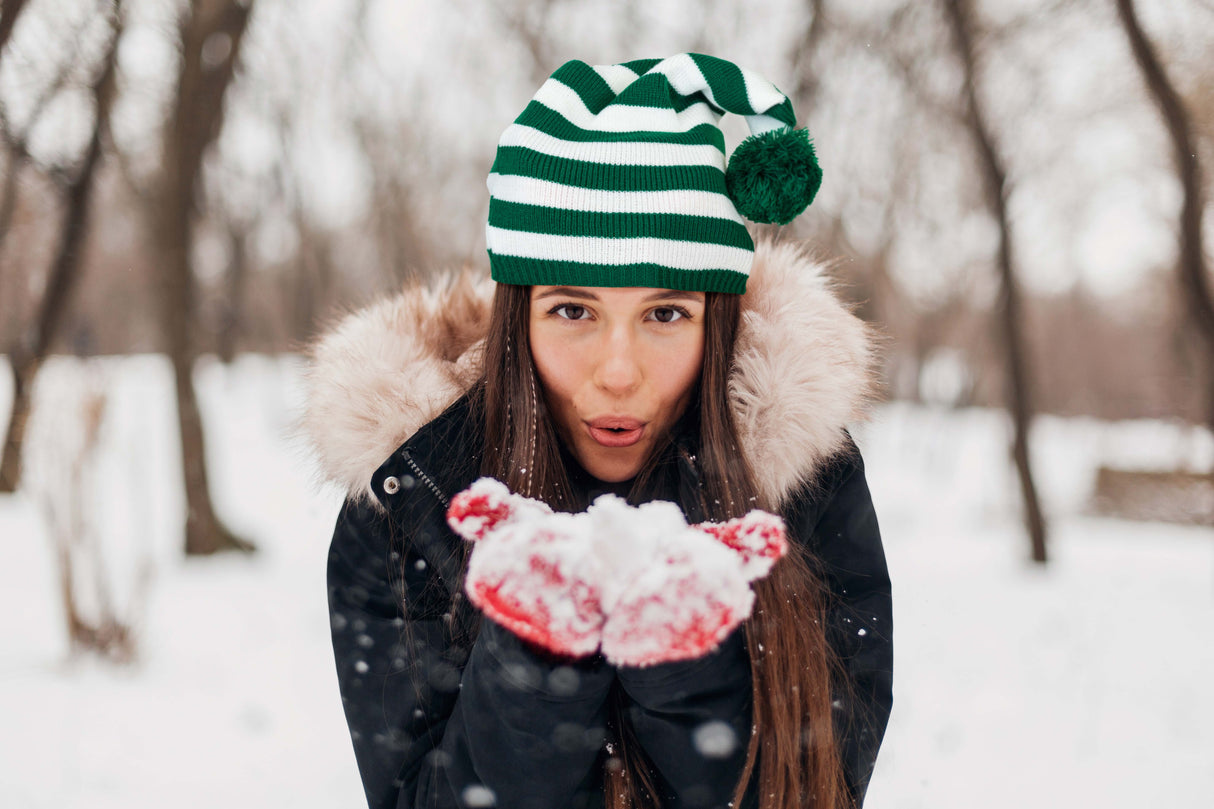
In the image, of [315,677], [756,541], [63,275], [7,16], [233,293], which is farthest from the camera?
[233,293]

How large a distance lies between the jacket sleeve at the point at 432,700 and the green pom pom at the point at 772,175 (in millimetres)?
882

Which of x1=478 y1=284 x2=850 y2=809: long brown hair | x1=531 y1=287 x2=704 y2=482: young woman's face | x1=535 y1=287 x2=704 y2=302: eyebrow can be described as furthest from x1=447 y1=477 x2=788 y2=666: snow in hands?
x1=535 y1=287 x2=704 y2=302: eyebrow

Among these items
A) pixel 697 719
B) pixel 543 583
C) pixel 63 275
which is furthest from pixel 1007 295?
pixel 63 275

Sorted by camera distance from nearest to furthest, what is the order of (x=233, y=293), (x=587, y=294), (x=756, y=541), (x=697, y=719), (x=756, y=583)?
(x=756, y=541), (x=697, y=719), (x=756, y=583), (x=587, y=294), (x=233, y=293)

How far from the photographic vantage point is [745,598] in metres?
0.88

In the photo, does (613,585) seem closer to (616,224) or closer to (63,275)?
(616,224)

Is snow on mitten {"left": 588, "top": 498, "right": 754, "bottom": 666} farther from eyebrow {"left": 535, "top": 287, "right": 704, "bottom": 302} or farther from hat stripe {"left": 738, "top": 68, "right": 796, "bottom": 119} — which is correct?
hat stripe {"left": 738, "top": 68, "right": 796, "bottom": 119}

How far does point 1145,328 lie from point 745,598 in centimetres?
3160

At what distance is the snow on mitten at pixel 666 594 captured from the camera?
0.86 metres

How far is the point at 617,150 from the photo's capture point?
1422 millimetres

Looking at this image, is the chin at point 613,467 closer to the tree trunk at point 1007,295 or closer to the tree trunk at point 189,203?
the tree trunk at point 189,203

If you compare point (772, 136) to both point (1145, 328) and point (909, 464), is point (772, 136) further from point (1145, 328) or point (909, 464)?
point (1145, 328)

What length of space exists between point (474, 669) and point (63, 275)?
19.0 ft

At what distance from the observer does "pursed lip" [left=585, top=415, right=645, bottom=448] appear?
1.43 metres
